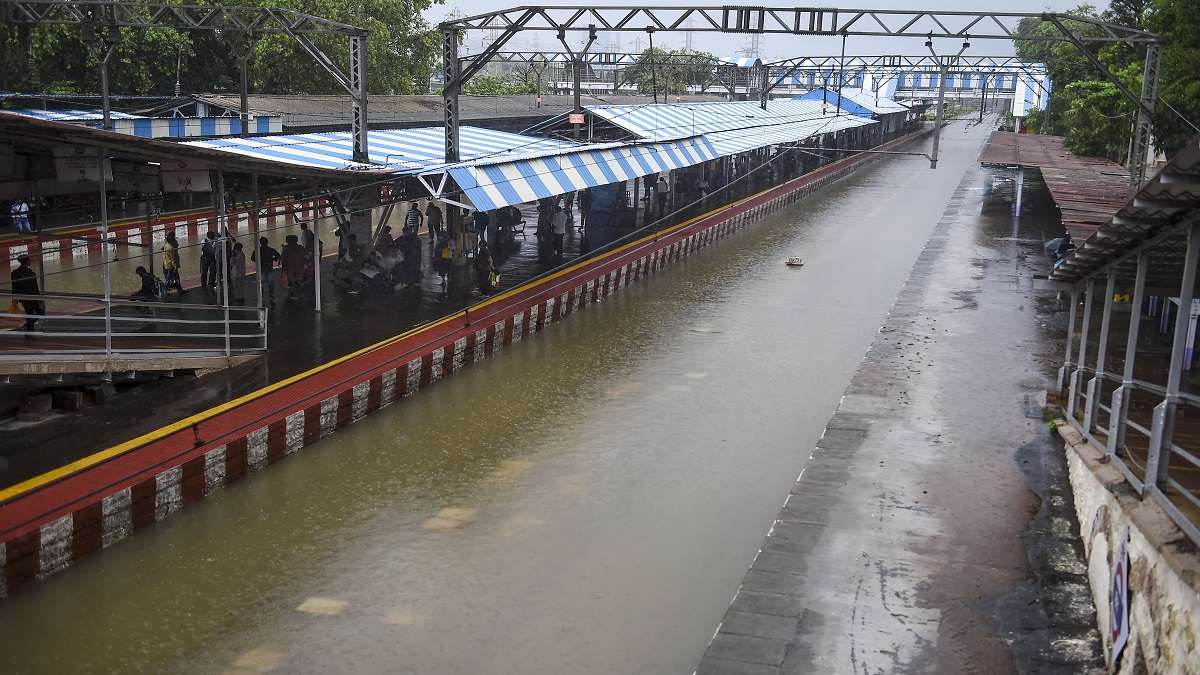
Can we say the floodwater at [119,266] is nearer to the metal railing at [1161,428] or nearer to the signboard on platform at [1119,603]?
the metal railing at [1161,428]

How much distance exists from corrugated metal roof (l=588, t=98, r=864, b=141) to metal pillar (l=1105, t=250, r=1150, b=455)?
21397 millimetres

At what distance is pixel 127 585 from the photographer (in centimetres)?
944


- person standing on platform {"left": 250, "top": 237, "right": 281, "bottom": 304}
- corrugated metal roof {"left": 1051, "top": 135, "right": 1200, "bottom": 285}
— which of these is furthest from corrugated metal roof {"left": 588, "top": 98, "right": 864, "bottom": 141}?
corrugated metal roof {"left": 1051, "top": 135, "right": 1200, "bottom": 285}

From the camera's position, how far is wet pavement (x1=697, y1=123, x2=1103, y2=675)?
7668mm

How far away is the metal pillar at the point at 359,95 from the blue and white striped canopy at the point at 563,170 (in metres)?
1.54

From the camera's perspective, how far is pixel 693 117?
111ft

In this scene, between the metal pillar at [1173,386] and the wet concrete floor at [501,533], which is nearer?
the metal pillar at [1173,386]

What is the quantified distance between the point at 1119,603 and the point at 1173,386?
4.89 ft

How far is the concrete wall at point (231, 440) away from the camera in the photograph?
30.1ft

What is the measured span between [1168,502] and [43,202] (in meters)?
25.0

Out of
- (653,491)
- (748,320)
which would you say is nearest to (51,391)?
(653,491)

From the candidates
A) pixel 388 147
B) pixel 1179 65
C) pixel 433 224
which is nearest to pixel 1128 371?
pixel 388 147

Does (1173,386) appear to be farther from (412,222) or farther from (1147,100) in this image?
(412,222)

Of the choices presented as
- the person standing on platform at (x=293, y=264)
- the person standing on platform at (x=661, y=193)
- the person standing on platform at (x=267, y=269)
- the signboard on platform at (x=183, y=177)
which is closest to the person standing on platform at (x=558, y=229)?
the person standing on platform at (x=293, y=264)
